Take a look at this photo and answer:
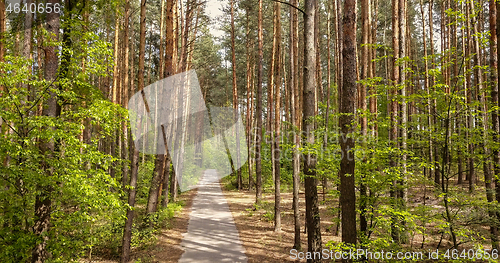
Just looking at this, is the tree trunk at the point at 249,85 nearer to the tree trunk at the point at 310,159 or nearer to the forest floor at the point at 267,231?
the forest floor at the point at 267,231

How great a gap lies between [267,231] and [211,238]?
2.21 meters

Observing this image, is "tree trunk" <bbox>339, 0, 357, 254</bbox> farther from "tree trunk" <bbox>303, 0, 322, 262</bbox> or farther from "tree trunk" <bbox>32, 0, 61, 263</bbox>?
"tree trunk" <bbox>32, 0, 61, 263</bbox>

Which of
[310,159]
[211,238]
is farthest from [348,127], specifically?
[211,238]

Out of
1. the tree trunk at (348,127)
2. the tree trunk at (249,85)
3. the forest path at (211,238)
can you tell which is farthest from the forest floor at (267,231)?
the tree trunk at (249,85)

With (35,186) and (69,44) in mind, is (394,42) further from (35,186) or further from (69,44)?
(35,186)

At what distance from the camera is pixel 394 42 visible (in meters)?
8.47

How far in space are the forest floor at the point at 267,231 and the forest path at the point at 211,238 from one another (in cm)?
32

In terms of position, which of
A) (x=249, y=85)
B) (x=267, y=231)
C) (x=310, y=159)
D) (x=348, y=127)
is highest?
(x=249, y=85)

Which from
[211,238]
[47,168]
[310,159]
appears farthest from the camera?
[211,238]

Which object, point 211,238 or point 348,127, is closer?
point 348,127

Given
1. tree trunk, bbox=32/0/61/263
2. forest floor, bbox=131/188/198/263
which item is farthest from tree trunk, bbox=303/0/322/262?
tree trunk, bbox=32/0/61/263

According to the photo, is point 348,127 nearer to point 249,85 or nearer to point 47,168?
point 47,168

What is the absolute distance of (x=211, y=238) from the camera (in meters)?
9.37

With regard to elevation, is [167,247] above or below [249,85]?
below
